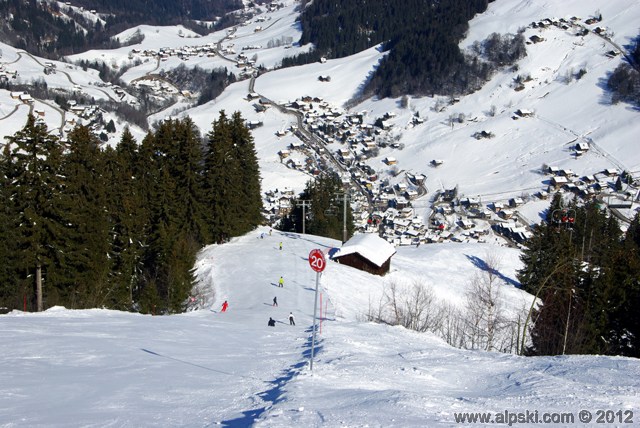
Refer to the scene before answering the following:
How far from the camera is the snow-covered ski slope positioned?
7.84 metres

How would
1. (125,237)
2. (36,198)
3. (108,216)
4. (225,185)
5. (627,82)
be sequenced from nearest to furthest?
1. (36,198)
2. (125,237)
3. (108,216)
4. (225,185)
5. (627,82)

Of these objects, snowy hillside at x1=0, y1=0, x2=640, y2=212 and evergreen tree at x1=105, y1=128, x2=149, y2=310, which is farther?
snowy hillside at x1=0, y1=0, x2=640, y2=212

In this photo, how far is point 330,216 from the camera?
175 feet

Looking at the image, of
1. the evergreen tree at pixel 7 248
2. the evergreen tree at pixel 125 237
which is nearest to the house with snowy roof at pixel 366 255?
the evergreen tree at pixel 125 237

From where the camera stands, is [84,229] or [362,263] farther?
[362,263]

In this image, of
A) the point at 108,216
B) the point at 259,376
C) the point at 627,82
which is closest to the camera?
the point at 259,376

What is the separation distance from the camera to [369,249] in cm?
3728

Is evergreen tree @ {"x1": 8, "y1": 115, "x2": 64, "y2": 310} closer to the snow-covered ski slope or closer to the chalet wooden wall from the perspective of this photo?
the snow-covered ski slope

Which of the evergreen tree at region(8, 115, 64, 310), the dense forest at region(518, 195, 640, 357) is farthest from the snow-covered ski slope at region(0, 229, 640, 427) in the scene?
the dense forest at region(518, 195, 640, 357)

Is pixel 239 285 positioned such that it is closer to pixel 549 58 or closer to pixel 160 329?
pixel 160 329

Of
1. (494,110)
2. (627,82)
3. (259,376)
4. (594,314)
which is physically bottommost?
(594,314)

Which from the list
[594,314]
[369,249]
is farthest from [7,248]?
[594,314]

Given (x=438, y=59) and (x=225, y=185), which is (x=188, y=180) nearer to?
(x=225, y=185)

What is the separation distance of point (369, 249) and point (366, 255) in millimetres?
659
